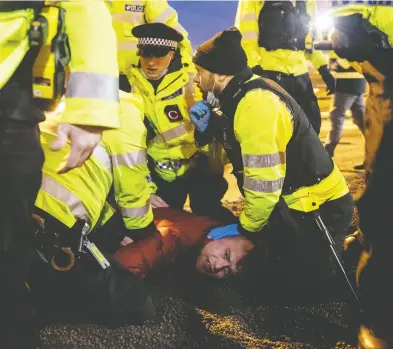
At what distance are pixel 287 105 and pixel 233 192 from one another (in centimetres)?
187

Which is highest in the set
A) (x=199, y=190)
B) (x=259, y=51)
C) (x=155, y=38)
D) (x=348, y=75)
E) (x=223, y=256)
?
(x=155, y=38)

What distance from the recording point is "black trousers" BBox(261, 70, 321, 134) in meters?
3.95

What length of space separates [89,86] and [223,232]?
1545 millimetres

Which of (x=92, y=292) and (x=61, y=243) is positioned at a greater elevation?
(x=61, y=243)

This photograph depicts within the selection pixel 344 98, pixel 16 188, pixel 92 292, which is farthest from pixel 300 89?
pixel 16 188

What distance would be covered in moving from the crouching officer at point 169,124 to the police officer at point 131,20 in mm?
305

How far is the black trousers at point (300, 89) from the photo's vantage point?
3.95 m

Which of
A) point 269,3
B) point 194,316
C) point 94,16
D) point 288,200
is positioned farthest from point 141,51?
point 94,16

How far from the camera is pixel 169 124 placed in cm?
338

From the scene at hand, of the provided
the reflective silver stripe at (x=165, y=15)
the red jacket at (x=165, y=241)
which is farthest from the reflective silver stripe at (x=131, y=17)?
the red jacket at (x=165, y=241)

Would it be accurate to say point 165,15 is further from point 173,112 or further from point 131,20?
→ point 173,112

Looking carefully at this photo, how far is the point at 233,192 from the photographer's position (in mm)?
4293

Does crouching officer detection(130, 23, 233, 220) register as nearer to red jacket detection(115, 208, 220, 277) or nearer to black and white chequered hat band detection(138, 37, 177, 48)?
black and white chequered hat band detection(138, 37, 177, 48)

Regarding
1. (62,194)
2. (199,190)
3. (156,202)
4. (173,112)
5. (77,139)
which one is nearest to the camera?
(77,139)
